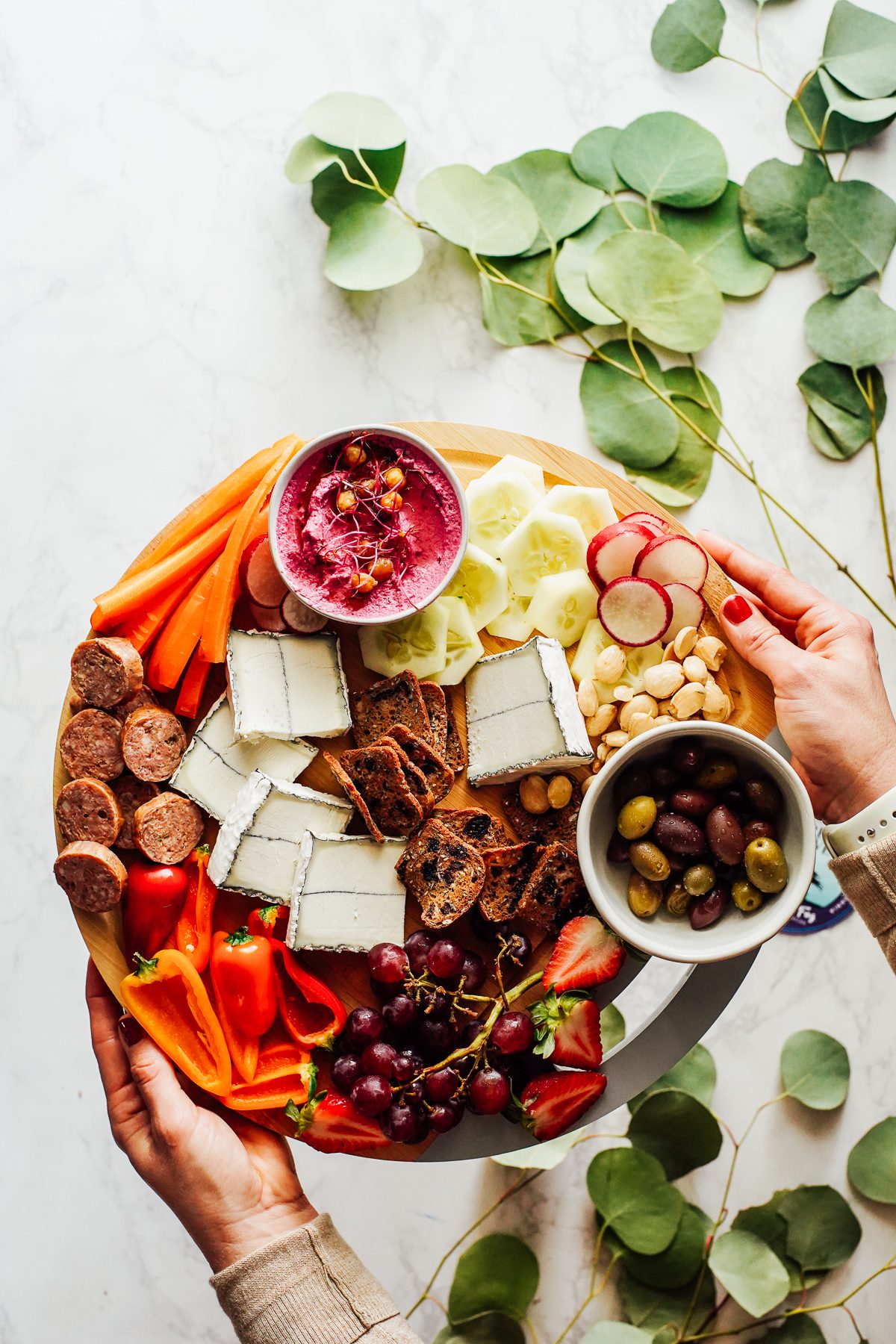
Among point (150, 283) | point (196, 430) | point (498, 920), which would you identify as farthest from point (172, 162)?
point (498, 920)

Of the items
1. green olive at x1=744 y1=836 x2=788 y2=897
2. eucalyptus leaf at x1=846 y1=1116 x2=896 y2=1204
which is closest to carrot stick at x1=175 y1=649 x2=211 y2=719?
green olive at x1=744 y1=836 x2=788 y2=897

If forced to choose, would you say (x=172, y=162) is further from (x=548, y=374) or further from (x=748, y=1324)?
(x=748, y=1324)

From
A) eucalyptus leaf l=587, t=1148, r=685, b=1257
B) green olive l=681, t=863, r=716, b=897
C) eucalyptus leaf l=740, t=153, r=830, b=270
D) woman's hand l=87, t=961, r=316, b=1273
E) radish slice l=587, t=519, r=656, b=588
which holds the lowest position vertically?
eucalyptus leaf l=587, t=1148, r=685, b=1257

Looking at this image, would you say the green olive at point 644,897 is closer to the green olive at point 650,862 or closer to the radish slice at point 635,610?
the green olive at point 650,862

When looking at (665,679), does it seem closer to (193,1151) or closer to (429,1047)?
(429,1047)

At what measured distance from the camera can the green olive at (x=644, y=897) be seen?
205cm

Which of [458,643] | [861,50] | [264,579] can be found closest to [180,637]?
[264,579]

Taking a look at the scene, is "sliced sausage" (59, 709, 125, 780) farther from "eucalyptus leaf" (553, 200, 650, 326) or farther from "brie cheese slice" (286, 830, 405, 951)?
"eucalyptus leaf" (553, 200, 650, 326)

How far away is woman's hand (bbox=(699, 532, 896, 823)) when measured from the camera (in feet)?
7.13

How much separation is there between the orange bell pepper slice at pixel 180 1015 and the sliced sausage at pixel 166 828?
0.20 metres

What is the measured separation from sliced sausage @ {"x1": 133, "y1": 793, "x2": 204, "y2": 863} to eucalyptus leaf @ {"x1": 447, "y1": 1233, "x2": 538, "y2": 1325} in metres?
1.51

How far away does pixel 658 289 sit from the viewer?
9.21 feet

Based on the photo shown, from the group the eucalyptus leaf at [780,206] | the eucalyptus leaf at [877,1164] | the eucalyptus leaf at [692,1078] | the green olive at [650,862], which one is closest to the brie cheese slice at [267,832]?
the green olive at [650,862]

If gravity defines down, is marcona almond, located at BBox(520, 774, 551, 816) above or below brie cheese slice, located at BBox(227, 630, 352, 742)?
below
